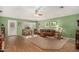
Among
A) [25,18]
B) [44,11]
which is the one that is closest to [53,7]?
[44,11]

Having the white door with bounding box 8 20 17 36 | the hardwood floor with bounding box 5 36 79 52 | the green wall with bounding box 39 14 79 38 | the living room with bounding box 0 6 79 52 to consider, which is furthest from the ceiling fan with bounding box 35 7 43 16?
the hardwood floor with bounding box 5 36 79 52

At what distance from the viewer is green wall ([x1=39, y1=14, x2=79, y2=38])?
221 cm

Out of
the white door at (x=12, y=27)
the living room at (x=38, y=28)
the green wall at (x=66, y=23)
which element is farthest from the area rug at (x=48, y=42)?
the white door at (x=12, y=27)

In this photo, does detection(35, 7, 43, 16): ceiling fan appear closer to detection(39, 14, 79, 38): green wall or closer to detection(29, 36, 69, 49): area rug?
detection(39, 14, 79, 38): green wall

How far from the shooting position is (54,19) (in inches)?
88.2

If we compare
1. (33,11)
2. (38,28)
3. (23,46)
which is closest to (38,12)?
(33,11)

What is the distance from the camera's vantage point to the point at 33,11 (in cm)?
223

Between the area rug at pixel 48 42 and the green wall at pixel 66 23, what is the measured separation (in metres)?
0.15

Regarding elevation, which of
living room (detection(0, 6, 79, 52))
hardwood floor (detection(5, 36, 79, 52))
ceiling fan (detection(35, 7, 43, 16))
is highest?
ceiling fan (detection(35, 7, 43, 16))

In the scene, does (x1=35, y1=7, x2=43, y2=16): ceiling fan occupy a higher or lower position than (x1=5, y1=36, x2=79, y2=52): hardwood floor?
higher

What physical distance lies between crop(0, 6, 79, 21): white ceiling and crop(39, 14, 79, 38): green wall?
75mm

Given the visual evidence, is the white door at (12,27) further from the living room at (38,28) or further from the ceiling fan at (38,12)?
the ceiling fan at (38,12)
